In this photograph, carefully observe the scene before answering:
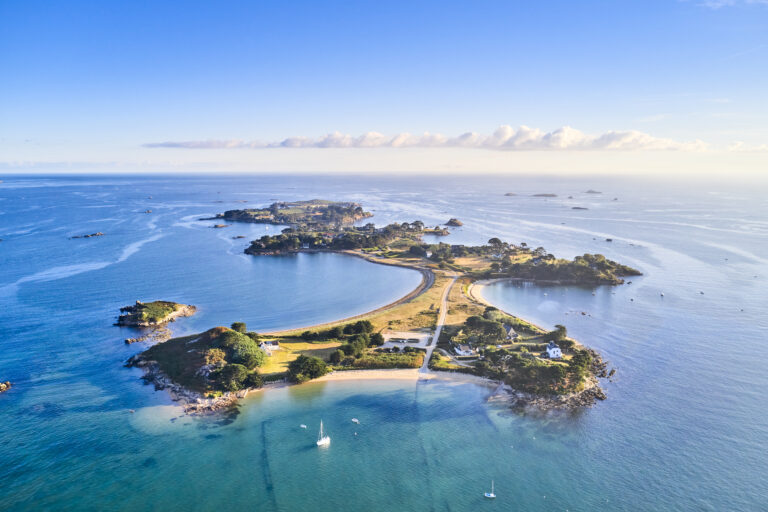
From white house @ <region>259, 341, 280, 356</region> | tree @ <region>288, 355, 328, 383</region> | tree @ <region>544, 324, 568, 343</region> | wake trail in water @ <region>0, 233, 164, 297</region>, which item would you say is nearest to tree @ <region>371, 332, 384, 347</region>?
tree @ <region>288, 355, 328, 383</region>

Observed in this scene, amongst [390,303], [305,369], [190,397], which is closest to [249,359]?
[305,369]

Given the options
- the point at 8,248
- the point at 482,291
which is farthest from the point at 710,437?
the point at 8,248

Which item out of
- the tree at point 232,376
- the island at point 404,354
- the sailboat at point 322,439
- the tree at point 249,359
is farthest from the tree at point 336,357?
the sailboat at point 322,439

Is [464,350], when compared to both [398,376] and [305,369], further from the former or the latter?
[305,369]

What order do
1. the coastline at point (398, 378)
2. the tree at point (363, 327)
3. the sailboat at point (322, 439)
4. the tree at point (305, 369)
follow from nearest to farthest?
the sailboat at point (322, 439), the coastline at point (398, 378), the tree at point (305, 369), the tree at point (363, 327)

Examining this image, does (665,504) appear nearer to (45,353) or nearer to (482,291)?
(482,291)

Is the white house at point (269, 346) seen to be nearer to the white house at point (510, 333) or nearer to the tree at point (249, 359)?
the tree at point (249, 359)

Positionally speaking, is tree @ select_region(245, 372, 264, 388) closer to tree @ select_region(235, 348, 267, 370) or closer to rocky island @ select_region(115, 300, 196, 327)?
tree @ select_region(235, 348, 267, 370)

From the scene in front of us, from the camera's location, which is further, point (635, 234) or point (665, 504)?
point (635, 234)
